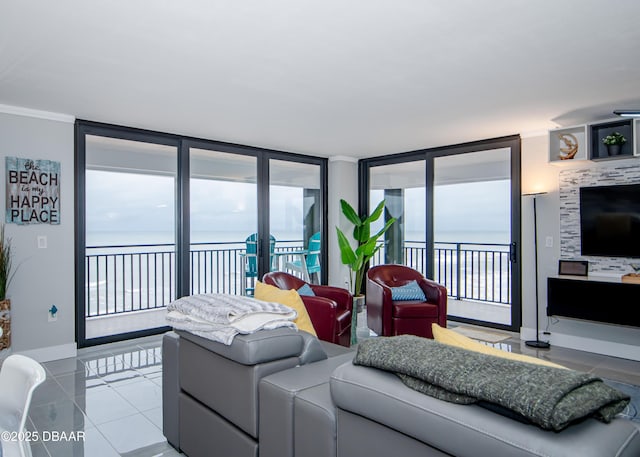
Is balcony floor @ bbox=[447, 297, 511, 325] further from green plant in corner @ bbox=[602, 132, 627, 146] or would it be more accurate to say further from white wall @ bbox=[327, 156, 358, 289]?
green plant in corner @ bbox=[602, 132, 627, 146]

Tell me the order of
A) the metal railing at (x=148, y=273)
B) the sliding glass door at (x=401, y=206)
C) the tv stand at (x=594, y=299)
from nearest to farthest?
the tv stand at (x=594, y=299)
the metal railing at (x=148, y=273)
the sliding glass door at (x=401, y=206)

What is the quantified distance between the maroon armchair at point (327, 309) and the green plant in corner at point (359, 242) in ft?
5.69

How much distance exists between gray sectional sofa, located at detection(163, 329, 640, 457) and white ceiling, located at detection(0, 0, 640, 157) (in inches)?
67.4

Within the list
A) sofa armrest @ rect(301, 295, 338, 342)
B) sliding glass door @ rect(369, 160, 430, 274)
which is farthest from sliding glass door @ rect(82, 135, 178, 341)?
sliding glass door @ rect(369, 160, 430, 274)

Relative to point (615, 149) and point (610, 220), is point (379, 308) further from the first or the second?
point (615, 149)

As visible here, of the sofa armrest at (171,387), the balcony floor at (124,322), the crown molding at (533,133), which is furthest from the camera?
the balcony floor at (124,322)

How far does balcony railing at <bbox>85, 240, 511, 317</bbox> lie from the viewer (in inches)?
243

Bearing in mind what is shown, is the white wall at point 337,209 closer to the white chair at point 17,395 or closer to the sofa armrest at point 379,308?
the sofa armrest at point 379,308

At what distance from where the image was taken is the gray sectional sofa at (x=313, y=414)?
956mm

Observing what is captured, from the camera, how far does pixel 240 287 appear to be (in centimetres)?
678

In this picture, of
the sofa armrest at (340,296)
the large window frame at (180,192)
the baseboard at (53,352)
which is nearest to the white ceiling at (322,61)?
the large window frame at (180,192)

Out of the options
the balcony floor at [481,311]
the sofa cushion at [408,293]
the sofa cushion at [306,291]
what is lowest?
the balcony floor at [481,311]

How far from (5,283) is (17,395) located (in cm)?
321

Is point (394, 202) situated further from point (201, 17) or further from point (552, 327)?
point (201, 17)
